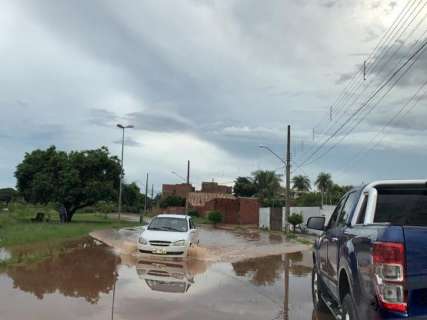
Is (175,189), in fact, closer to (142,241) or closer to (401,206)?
(142,241)

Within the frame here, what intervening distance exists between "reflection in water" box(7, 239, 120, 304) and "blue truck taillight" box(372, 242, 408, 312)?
22.8 ft

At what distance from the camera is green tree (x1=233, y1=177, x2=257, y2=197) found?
96.6 metres

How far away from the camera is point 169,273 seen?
14.7 m

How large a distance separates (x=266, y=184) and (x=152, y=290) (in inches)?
3198

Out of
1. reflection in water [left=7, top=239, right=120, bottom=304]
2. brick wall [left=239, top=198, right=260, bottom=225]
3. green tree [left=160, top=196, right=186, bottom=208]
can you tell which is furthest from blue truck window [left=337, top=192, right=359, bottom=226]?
green tree [left=160, top=196, right=186, bottom=208]

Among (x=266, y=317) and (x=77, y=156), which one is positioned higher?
(x=77, y=156)

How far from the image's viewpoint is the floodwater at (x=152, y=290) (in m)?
9.47

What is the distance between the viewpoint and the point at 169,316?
912 cm

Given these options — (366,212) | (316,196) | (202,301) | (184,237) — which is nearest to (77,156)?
(316,196)

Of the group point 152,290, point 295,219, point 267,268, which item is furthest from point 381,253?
point 295,219

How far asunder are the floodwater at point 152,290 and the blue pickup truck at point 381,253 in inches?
115

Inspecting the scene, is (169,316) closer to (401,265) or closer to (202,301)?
(202,301)

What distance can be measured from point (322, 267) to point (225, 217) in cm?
5546

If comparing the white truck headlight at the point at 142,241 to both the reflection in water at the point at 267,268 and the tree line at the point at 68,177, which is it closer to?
the reflection in water at the point at 267,268
